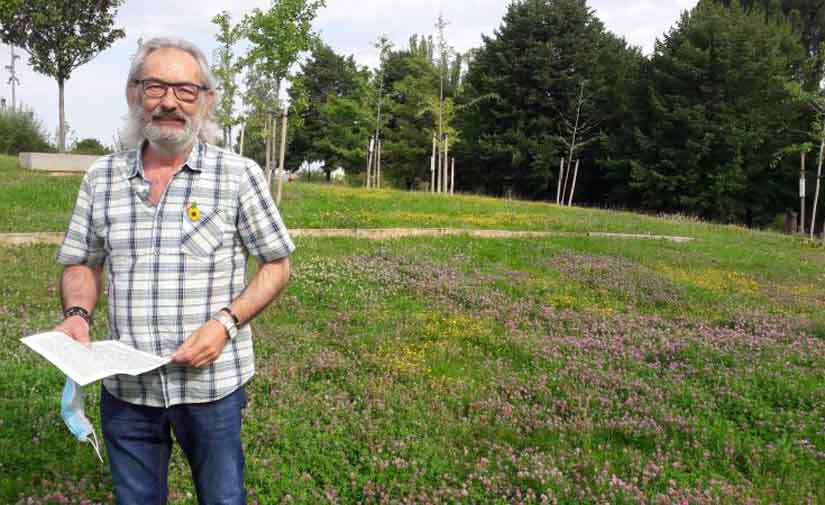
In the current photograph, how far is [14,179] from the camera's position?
69.9 ft

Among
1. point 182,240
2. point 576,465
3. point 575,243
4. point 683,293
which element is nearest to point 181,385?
point 182,240

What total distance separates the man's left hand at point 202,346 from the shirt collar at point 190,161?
A: 27.1 inches

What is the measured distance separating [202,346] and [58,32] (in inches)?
1316

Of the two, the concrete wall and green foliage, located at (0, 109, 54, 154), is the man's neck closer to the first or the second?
the concrete wall

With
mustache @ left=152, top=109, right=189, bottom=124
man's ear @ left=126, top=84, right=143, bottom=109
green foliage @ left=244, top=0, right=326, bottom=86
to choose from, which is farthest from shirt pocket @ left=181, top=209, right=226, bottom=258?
green foliage @ left=244, top=0, right=326, bottom=86

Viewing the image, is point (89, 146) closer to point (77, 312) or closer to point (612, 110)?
point (612, 110)

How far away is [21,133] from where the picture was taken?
4169cm

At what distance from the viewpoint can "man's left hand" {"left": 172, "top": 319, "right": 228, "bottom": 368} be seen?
2740 mm

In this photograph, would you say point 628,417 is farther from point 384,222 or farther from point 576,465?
point 384,222

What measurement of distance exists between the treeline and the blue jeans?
3000 centimetres

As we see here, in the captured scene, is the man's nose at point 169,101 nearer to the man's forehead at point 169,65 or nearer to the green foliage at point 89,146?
the man's forehead at point 169,65

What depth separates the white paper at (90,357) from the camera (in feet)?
8.36

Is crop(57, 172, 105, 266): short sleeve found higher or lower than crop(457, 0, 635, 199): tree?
lower

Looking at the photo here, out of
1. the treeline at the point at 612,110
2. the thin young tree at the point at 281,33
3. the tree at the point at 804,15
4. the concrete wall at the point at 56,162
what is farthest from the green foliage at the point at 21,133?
the tree at the point at 804,15
